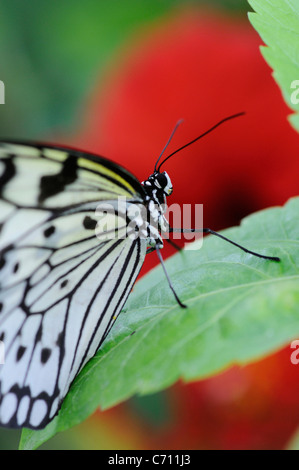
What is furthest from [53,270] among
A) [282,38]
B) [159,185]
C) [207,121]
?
[207,121]

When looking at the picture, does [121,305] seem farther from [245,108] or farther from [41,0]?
[41,0]

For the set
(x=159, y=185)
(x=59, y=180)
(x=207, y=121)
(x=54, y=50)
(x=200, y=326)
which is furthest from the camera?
(x=54, y=50)

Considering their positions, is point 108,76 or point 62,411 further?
point 108,76

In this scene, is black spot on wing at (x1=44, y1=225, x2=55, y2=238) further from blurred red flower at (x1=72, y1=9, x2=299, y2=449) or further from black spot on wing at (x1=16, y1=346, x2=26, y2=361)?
blurred red flower at (x1=72, y1=9, x2=299, y2=449)

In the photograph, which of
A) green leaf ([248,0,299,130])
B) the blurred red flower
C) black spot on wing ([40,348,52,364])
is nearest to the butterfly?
black spot on wing ([40,348,52,364])

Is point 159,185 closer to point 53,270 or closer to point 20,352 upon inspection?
point 53,270

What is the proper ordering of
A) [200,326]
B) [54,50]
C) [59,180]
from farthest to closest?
[54,50] → [59,180] → [200,326]
